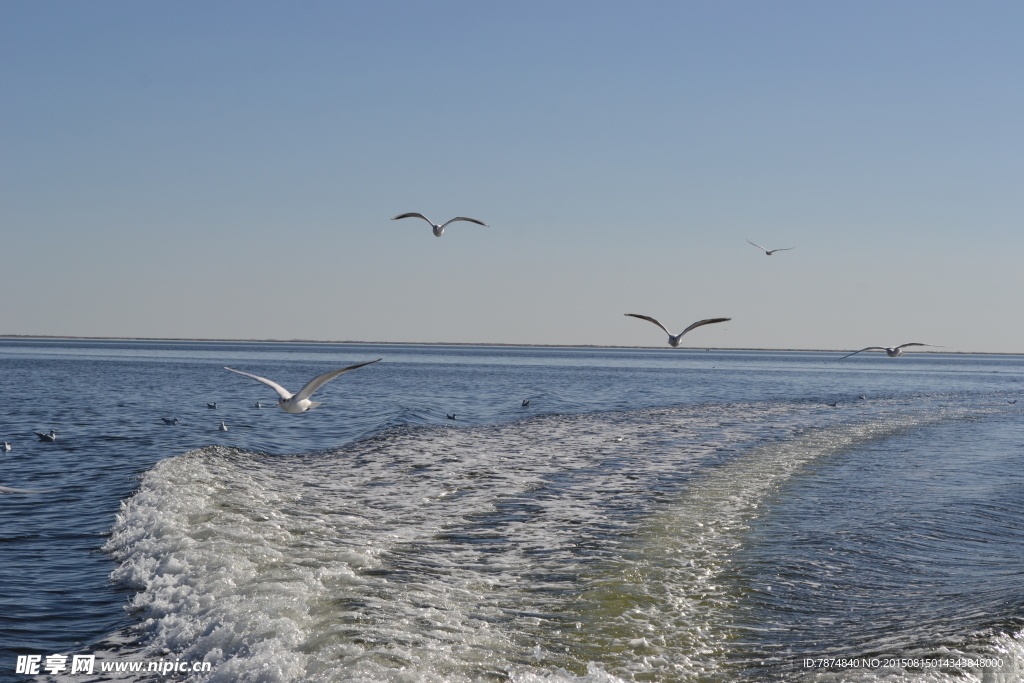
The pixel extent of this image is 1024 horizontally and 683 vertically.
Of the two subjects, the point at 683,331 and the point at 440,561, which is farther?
the point at 683,331

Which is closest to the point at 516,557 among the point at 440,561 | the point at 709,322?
the point at 440,561

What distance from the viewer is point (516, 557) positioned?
11711 mm

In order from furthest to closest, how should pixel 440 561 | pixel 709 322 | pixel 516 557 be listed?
pixel 709 322, pixel 516 557, pixel 440 561

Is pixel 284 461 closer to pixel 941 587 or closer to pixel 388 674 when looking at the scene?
pixel 388 674

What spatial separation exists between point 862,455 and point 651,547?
43.1 ft

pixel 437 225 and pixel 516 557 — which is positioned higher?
pixel 437 225

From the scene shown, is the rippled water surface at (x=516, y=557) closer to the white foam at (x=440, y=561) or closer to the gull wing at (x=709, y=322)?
the white foam at (x=440, y=561)

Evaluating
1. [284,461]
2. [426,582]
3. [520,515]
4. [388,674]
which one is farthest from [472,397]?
[388,674]

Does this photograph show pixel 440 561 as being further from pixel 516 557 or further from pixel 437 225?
pixel 437 225

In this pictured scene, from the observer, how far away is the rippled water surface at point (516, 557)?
8.19 metres

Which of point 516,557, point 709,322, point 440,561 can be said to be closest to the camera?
point 440,561

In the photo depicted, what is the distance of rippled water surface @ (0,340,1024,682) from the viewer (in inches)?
322

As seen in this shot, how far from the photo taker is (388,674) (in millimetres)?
7535

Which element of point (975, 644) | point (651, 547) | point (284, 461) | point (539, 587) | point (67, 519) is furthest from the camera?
point (284, 461)
